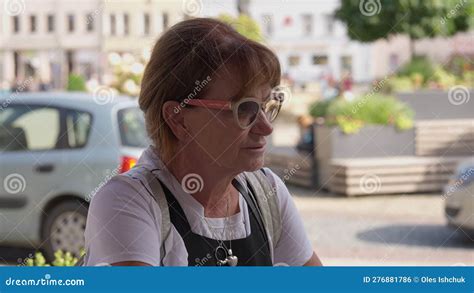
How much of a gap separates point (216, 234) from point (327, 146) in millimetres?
8358

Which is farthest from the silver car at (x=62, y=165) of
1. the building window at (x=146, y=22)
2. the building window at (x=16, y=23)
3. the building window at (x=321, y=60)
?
the building window at (x=321, y=60)

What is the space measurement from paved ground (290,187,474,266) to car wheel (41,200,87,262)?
4.88 feet

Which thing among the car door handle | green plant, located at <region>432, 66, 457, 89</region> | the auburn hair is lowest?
green plant, located at <region>432, 66, 457, 89</region>

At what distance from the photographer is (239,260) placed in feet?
5.07

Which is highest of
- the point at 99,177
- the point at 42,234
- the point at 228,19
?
the point at 228,19

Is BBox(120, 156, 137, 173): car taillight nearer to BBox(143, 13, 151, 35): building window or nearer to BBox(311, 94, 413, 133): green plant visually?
BBox(311, 94, 413, 133): green plant

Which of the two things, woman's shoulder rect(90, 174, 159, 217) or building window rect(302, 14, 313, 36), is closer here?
woman's shoulder rect(90, 174, 159, 217)

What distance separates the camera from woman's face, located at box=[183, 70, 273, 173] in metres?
1.57

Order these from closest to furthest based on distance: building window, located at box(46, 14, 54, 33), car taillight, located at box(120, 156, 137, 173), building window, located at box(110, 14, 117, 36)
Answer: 1. car taillight, located at box(120, 156, 137, 173)
2. building window, located at box(110, 14, 117, 36)
3. building window, located at box(46, 14, 54, 33)

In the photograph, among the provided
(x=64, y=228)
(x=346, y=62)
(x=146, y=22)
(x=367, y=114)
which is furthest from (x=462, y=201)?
(x=346, y=62)

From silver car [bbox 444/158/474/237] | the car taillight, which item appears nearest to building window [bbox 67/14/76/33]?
silver car [bbox 444/158/474/237]

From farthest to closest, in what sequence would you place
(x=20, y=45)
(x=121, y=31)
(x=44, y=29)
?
(x=20, y=45)
(x=44, y=29)
(x=121, y=31)

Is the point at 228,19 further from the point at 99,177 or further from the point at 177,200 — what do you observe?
the point at 99,177

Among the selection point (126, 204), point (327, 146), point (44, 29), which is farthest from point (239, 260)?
point (44, 29)
